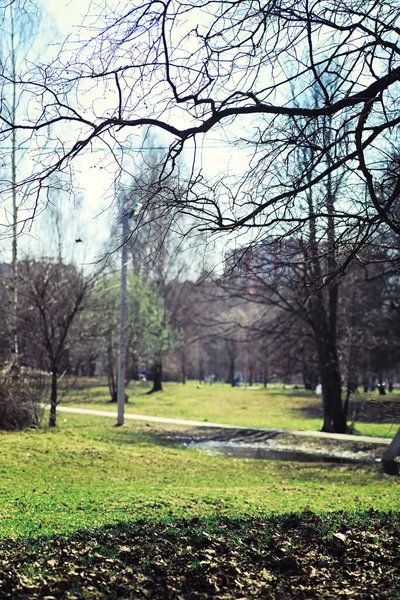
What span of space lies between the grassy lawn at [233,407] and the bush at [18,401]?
9.61 meters

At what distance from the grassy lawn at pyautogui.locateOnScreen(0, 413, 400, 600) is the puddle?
389 cm

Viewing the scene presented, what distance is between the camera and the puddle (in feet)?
53.0

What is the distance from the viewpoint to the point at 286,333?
2178 centimetres

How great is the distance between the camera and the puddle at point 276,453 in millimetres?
16141

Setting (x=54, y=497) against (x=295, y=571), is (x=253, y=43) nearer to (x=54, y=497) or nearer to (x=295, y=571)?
(x=295, y=571)

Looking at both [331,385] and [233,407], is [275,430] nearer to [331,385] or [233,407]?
[331,385]

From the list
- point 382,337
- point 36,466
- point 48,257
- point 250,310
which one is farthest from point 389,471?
point 250,310

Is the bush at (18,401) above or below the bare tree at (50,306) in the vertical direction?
below

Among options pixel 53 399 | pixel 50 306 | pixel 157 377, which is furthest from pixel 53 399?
pixel 157 377

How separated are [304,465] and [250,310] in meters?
49.9

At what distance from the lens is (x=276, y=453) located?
17156mm

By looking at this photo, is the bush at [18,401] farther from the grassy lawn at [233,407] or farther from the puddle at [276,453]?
the grassy lawn at [233,407]

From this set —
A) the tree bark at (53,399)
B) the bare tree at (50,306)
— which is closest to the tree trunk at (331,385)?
the bare tree at (50,306)

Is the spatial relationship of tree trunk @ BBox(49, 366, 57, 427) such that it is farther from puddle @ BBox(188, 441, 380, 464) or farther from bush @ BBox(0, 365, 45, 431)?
puddle @ BBox(188, 441, 380, 464)
